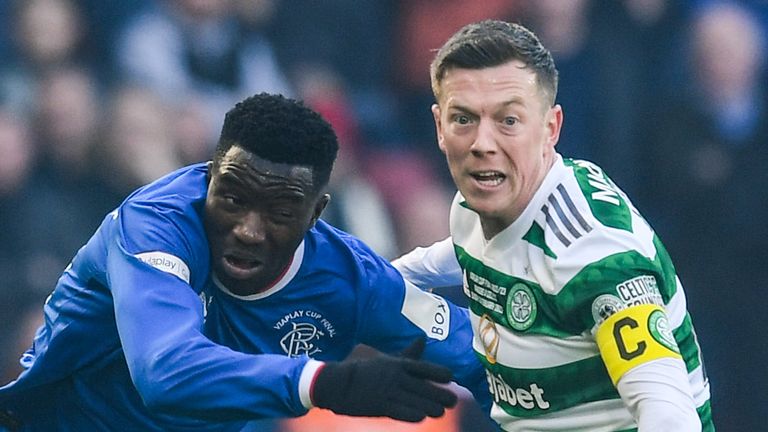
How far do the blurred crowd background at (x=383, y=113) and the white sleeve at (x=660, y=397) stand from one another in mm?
3563

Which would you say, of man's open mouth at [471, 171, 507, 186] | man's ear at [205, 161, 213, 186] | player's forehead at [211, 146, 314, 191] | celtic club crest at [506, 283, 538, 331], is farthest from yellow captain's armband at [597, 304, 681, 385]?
man's ear at [205, 161, 213, 186]

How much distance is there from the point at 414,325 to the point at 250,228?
757 millimetres

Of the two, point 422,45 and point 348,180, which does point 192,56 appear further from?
point 422,45

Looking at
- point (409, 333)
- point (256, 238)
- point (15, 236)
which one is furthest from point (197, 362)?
point (15, 236)

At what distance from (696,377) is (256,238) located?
1.23 metres

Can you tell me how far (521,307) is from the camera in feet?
12.3

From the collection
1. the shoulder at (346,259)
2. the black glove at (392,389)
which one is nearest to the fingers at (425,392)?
the black glove at (392,389)

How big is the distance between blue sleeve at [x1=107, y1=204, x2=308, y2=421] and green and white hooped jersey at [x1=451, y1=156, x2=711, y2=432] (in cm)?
63

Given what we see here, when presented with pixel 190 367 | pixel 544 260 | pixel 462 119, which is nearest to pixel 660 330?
pixel 544 260

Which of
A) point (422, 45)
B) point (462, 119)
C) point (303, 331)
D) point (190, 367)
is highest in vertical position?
point (462, 119)

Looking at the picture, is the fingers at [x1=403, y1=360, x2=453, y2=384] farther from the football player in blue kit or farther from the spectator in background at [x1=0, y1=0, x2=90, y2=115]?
the spectator in background at [x1=0, y1=0, x2=90, y2=115]

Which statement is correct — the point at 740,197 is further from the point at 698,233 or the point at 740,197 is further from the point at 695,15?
the point at 695,15

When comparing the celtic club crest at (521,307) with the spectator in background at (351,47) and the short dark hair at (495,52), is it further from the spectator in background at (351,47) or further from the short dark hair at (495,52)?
the spectator in background at (351,47)

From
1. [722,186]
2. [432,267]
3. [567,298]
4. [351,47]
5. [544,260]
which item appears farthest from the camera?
[722,186]
